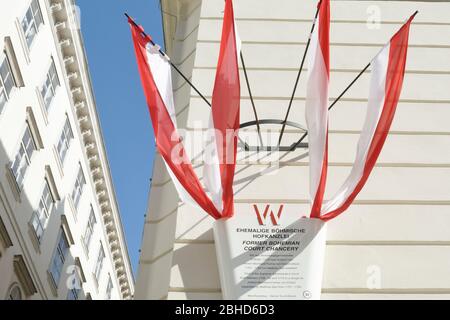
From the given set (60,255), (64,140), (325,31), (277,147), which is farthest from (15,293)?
(325,31)

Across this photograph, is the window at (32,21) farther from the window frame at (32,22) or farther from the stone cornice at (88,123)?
the stone cornice at (88,123)

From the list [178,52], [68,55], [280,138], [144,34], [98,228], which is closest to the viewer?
[144,34]

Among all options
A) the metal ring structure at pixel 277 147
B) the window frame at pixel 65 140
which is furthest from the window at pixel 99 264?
the metal ring structure at pixel 277 147

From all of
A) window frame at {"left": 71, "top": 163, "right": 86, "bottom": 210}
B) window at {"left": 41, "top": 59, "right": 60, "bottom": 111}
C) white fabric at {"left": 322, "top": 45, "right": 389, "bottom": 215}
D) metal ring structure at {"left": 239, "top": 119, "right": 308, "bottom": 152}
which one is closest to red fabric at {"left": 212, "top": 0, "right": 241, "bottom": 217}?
white fabric at {"left": 322, "top": 45, "right": 389, "bottom": 215}

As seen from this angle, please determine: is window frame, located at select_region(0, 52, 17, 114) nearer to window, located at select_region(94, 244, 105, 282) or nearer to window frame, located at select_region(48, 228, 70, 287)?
window frame, located at select_region(48, 228, 70, 287)

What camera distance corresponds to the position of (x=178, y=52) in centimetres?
733

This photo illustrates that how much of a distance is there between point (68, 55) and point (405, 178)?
24272 millimetres

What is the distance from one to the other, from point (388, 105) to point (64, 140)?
2449 centimetres

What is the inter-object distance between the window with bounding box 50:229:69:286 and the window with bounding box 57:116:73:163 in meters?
3.61

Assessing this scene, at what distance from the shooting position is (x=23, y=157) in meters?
22.3

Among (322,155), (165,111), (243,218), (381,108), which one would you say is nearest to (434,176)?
(381,108)

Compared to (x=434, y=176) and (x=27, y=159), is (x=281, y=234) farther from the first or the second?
(x=27, y=159)

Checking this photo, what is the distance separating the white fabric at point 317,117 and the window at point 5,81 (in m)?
17.6

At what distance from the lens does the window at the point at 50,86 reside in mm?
25081
